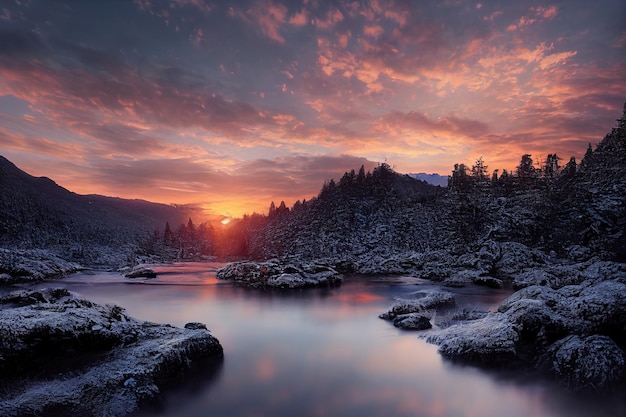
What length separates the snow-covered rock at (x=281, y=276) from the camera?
5516 cm

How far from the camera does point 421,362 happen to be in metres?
19.8

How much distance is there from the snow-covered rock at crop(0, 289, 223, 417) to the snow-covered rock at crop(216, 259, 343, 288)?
1435 inches

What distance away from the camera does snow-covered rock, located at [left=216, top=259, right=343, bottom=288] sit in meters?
55.2

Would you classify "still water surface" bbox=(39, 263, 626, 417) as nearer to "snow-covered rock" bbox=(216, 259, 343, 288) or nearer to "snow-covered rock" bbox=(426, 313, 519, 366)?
"snow-covered rock" bbox=(426, 313, 519, 366)

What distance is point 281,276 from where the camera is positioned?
5584cm

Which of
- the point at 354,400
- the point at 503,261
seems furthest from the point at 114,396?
the point at 503,261

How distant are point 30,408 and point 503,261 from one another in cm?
7724

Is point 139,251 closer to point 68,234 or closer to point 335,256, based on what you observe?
point 68,234

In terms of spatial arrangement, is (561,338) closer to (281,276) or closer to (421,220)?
(281,276)

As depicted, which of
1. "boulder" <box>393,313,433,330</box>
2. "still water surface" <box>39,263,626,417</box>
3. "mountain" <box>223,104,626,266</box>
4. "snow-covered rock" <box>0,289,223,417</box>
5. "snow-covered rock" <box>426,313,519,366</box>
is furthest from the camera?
"mountain" <box>223,104,626,266</box>

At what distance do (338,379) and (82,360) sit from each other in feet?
39.9

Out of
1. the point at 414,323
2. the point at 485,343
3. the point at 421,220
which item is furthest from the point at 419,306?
the point at 421,220

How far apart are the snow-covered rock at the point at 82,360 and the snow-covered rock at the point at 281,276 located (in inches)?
1435

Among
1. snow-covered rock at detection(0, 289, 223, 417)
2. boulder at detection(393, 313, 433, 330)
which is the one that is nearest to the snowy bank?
boulder at detection(393, 313, 433, 330)
